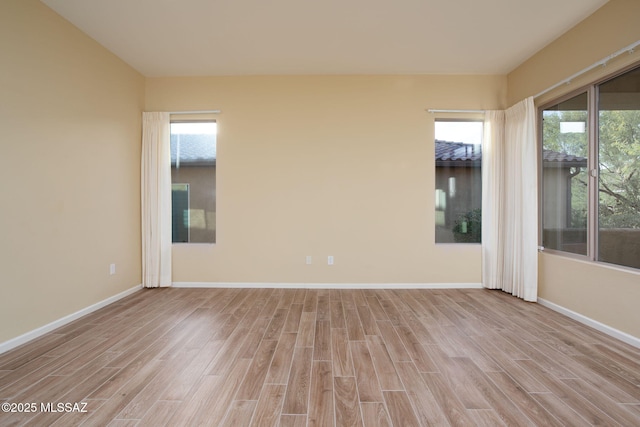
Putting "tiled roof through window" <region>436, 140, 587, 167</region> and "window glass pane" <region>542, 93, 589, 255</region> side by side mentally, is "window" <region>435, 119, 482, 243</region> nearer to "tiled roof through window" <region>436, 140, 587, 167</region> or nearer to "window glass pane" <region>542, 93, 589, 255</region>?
"tiled roof through window" <region>436, 140, 587, 167</region>

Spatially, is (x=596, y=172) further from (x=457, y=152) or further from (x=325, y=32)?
(x=325, y=32)

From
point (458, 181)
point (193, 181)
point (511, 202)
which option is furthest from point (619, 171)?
point (193, 181)

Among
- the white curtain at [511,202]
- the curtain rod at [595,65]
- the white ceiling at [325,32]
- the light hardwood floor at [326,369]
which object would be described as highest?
the white ceiling at [325,32]

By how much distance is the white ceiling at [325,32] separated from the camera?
8.71 ft

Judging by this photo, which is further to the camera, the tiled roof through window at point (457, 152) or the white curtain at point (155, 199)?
the tiled roof through window at point (457, 152)

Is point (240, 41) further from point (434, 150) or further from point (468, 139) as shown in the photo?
point (468, 139)

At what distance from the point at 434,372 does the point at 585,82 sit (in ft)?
10.5

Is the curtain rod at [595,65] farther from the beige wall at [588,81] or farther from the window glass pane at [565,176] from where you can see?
the window glass pane at [565,176]

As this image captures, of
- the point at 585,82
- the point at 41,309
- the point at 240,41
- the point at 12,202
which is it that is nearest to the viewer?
the point at 12,202

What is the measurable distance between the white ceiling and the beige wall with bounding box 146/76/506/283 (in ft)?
1.00

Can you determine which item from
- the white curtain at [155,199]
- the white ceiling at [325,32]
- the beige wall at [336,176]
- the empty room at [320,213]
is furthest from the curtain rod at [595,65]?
the white curtain at [155,199]

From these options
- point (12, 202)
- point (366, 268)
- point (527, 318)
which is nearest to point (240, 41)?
point (12, 202)

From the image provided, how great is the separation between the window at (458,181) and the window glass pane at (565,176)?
0.79 meters

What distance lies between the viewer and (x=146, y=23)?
2906mm
